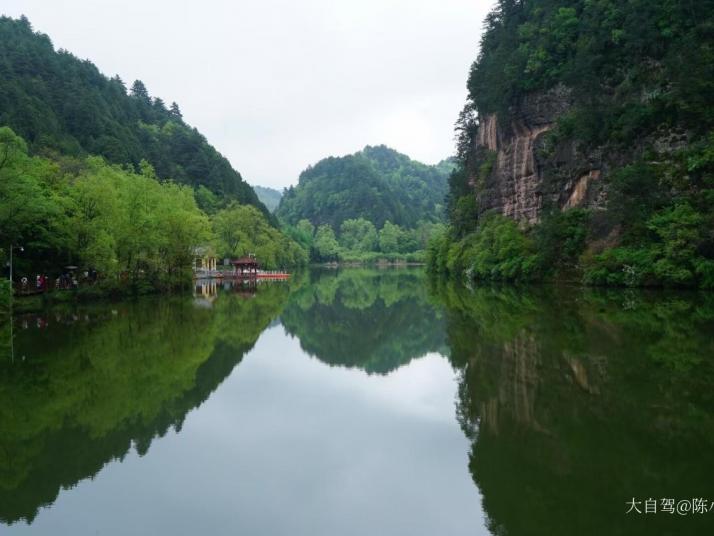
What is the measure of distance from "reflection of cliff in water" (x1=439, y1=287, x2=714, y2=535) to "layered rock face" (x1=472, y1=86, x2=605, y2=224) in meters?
26.4

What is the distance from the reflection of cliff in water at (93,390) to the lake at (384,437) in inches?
1.8

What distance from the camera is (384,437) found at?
31.6 ft

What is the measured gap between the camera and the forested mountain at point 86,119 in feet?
228

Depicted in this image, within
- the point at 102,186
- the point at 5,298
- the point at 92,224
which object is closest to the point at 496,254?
Result: the point at 102,186

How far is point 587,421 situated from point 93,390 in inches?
375

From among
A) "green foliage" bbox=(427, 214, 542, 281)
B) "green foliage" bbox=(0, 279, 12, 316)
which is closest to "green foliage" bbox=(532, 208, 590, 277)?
"green foliage" bbox=(427, 214, 542, 281)

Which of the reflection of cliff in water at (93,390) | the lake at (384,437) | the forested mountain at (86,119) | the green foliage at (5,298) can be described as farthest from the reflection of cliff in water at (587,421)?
the forested mountain at (86,119)

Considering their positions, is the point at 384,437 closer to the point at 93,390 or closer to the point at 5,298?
the point at 93,390

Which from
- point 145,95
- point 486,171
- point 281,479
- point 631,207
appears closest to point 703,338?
point 281,479

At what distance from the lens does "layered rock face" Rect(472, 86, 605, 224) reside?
4428cm

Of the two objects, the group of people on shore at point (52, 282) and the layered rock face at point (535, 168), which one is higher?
the layered rock face at point (535, 168)

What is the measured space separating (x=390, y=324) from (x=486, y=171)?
39.9 meters

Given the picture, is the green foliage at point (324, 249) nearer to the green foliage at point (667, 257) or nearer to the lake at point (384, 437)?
the green foliage at point (667, 257)

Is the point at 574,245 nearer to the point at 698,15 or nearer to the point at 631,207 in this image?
the point at 631,207
